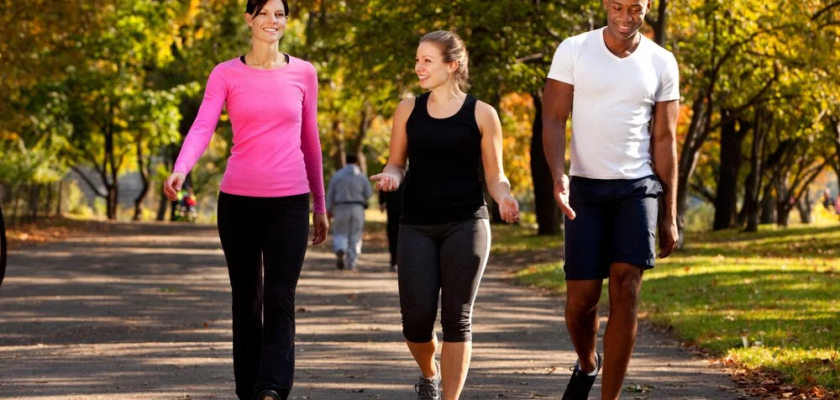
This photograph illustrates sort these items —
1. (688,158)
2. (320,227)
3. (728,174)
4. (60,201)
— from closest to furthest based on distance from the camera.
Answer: (320,227) < (688,158) < (728,174) < (60,201)

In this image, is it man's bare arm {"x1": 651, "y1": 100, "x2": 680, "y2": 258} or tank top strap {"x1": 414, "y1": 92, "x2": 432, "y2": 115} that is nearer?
man's bare arm {"x1": 651, "y1": 100, "x2": 680, "y2": 258}

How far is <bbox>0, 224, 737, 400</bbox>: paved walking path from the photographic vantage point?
340 inches

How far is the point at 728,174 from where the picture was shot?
136ft

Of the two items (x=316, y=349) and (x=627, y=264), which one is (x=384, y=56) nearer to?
(x=316, y=349)

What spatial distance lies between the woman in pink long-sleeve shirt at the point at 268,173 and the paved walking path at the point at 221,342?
1.36 meters

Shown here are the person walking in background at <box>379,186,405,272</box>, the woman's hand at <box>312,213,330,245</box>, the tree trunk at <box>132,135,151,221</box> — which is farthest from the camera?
the tree trunk at <box>132,135,151,221</box>

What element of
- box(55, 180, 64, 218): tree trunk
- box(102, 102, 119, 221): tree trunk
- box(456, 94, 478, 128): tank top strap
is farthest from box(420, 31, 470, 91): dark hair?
box(102, 102, 119, 221): tree trunk

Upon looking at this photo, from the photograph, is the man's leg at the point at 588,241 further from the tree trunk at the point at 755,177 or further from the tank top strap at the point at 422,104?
the tree trunk at the point at 755,177

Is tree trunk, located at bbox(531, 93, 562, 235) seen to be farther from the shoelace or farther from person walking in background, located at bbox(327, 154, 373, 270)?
the shoelace

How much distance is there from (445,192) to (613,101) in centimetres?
85

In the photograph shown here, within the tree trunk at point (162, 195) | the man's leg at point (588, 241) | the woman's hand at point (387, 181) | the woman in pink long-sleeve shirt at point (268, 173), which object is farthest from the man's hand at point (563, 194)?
the tree trunk at point (162, 195)

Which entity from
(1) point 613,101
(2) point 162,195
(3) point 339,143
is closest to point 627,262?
(1) point 613,101

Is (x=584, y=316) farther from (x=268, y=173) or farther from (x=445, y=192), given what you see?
(x=268, y=173)

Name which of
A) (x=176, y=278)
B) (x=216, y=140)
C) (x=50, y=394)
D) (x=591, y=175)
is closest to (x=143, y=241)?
(x=176, y=278)
